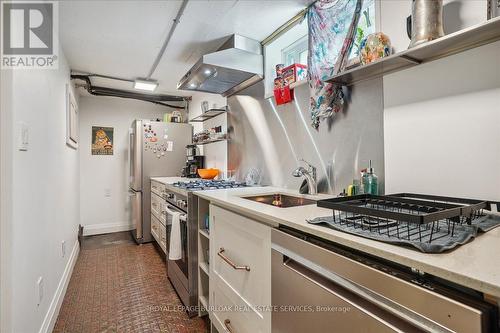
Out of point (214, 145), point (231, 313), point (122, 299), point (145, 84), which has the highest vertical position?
point (145, 84)

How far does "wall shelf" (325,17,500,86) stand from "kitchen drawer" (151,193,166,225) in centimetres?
231

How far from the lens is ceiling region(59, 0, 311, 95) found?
180cm

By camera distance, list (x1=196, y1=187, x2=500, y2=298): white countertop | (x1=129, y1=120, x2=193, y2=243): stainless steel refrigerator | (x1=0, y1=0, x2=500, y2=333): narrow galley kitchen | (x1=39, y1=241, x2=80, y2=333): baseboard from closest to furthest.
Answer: (x1=196, y1=187, x2=500, y2=298): white countertop
(x1=0, y1=0, x2=500, y2=333): narrow galley kitchen
(x1=39, y1=241, x2=80, y2=333): baseboard
(x1=129, y1=120, x2=193, y2=243): stainless steel refrigerator

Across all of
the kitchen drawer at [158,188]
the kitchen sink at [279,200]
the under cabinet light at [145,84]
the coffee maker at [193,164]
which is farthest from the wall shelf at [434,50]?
the under cabinet light at [145,84]

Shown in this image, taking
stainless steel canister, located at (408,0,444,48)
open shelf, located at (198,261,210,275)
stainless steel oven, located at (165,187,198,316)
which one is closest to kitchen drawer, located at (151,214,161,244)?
stainless steel oven, located at (165,187,198,316)

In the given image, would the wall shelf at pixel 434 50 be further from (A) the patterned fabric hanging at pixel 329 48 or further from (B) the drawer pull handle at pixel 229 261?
(B) the drawer pull handle at pixel 229 261

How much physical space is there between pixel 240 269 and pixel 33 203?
1221mm

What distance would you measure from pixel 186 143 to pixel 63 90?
1.79 meters

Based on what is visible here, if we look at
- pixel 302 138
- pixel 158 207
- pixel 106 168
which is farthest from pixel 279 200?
pixel 106 168

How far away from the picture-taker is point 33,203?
4.54 feet

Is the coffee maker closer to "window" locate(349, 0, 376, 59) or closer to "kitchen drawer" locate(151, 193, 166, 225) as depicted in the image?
"kitchen drawer" locate(151, 193, 166, 225)

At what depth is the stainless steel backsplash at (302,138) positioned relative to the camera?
1.43 m

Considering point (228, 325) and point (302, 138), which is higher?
point (302, 138)

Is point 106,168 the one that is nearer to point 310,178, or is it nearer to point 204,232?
point 204,232
